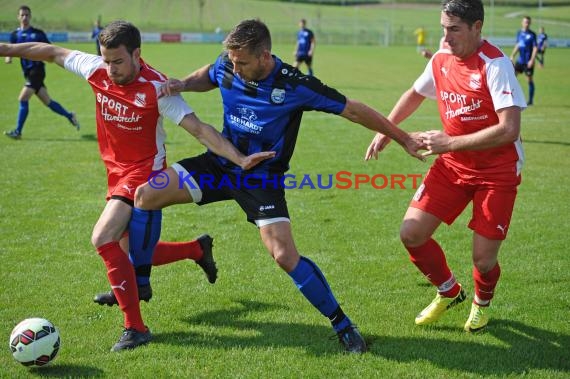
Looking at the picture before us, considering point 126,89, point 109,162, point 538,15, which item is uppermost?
point 126,89

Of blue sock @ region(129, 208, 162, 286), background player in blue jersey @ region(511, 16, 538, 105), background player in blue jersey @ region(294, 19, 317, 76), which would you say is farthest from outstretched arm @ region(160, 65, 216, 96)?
background player in blue jersey @ region(294, 19, 317, 76)

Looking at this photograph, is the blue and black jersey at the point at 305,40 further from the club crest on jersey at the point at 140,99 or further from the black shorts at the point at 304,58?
the club crest on jersey at the point at 140,99

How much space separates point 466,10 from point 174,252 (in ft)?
9.86

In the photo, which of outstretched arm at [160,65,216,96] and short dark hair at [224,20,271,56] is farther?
outstretched arm at [160,65,216,96]

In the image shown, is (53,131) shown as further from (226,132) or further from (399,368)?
(399,368)

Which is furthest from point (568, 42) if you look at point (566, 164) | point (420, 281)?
point (420, 281)

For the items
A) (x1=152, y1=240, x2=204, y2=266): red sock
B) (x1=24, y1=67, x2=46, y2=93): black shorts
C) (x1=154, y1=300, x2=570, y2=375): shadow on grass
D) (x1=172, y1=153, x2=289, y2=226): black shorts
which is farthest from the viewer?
(x1=24, y1=67, x2=46, y2=93): black shorts

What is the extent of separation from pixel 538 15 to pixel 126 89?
79418mm

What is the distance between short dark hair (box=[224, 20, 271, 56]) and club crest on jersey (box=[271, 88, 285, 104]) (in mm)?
303

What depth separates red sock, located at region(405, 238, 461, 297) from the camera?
16.5ft

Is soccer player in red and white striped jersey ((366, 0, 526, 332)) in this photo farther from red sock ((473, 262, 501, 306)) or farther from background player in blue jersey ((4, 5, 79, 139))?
background player in blue jersey ((4, 5, 79, 139))

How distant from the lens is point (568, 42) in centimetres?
5469

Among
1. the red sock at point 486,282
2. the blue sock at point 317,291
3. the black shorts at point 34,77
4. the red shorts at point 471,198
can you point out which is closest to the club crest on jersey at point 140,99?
the blue sock at point 317,291

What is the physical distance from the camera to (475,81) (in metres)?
4.64
